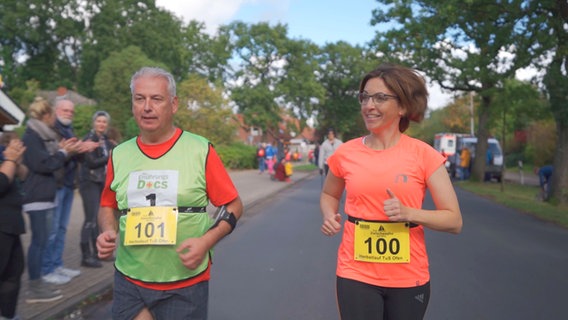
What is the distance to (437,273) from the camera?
269 inches

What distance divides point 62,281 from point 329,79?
203ft

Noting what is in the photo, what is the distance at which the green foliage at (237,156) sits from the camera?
36.6 meters

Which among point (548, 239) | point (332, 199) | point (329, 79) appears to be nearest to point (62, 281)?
point (332, 199)

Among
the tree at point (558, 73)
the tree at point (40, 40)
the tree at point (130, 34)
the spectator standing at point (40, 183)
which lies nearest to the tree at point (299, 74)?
the tree at point (130, 34)

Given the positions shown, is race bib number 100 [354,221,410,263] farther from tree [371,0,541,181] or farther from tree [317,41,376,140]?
tree [317,41,376,140]

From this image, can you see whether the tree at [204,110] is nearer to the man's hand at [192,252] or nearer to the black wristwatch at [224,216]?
the black wristwatch at [224,216]

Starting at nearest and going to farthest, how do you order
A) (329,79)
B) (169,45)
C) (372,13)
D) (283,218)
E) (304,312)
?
(304,312) → (283,218) → (372,13) → (169,45) → (329,79)

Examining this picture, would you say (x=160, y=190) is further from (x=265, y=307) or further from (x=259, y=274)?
(x=259, y=274)

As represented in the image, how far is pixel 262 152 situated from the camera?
32.4 m

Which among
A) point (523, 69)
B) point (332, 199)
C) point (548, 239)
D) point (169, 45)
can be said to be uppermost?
point (169, 45)

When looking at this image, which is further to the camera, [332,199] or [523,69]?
[523,69]

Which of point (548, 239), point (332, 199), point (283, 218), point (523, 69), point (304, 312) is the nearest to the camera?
point (332, 199)

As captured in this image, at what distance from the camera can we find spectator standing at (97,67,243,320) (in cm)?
258

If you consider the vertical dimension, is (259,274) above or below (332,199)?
below
